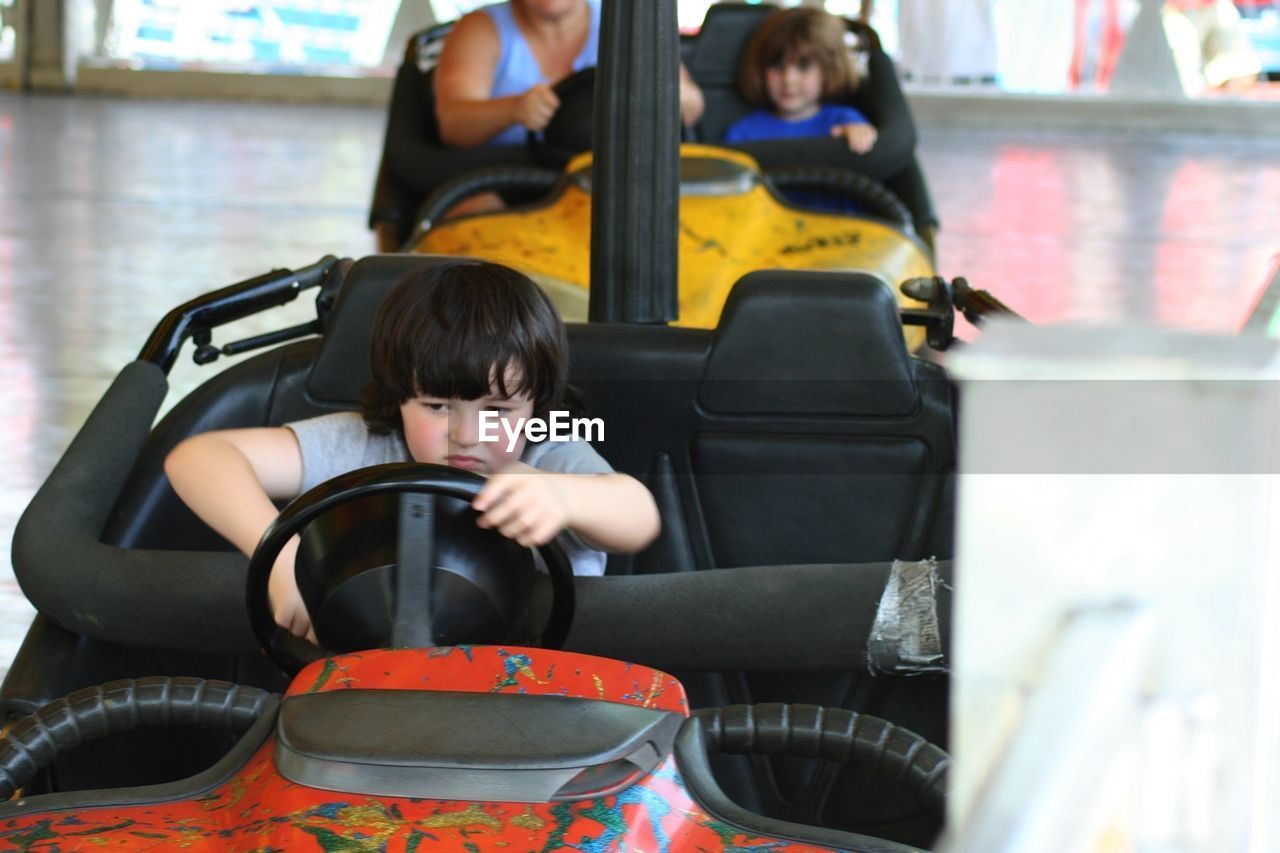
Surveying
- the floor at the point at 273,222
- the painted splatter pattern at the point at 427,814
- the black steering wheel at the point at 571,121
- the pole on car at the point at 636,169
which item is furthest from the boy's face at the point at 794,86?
the painted splatter pattern at the point at 427,814

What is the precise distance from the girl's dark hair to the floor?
91 cm

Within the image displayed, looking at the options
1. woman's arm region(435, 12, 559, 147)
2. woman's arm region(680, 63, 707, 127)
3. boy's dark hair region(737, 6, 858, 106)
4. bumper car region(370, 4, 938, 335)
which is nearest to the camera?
bumper car region(370, 4, 938, 335)

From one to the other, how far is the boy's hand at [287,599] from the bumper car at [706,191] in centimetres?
66

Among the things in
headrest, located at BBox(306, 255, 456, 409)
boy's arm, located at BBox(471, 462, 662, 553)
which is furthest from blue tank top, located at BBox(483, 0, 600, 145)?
boy's arm, located at BBox(471, 462, 662, 553)

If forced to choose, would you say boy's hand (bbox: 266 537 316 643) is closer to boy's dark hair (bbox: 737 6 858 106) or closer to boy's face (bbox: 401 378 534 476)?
boy's face (bbox: 401 378 534 476)

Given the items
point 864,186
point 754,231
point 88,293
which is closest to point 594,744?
point 754,231

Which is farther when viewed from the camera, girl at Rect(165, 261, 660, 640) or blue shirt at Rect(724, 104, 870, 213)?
blue shirt at Rect(724, 104, 870, 213)

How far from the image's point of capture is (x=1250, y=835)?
0.37 m

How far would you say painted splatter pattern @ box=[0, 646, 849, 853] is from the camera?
0.89m

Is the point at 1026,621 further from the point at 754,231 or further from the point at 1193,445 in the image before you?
the point at 754,231

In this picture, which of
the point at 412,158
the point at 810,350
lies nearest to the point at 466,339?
the point at 810,350

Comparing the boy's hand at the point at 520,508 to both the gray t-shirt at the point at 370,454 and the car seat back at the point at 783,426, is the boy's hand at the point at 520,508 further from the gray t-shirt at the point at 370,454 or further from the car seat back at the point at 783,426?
the car seat back at the point at 783,426

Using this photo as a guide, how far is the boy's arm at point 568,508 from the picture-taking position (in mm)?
1119

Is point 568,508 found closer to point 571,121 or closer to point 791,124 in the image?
point 571,121
